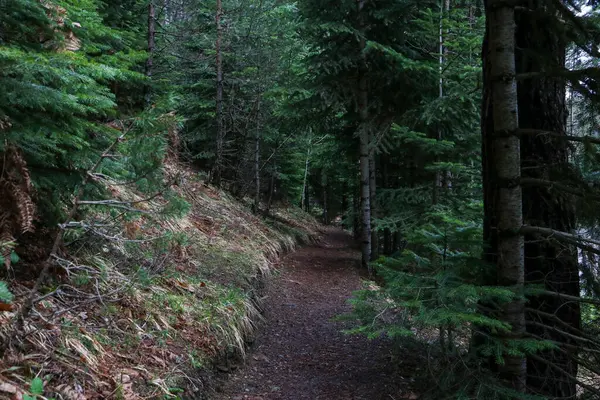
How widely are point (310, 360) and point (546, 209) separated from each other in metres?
3.53

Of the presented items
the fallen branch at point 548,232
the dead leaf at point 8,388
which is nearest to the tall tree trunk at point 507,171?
the fallen branch at point 548,232

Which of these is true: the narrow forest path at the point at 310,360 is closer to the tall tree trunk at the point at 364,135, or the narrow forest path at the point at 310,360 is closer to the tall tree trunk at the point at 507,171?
the tall tree trunk at the point at 507,171

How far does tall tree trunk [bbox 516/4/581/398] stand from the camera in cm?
393

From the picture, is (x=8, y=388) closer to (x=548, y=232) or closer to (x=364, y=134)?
(x=548, y=232)

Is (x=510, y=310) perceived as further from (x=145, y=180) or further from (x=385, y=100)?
(x=385, y=100)

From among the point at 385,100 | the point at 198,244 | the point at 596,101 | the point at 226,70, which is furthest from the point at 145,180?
the point at 226,70

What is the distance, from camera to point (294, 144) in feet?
59.1

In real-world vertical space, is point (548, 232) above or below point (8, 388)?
above

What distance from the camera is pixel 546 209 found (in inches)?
161

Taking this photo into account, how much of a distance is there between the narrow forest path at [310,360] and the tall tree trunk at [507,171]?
1.39 metres

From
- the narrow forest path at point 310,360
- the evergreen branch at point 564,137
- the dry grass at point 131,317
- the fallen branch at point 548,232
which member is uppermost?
the evergreen branch at point 564,137

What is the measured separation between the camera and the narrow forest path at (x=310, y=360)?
455cm

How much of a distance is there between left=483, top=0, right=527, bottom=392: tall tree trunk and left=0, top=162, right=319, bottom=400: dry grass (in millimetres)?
2815

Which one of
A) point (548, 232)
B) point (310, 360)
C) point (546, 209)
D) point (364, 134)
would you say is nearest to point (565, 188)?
point (548, 232)
